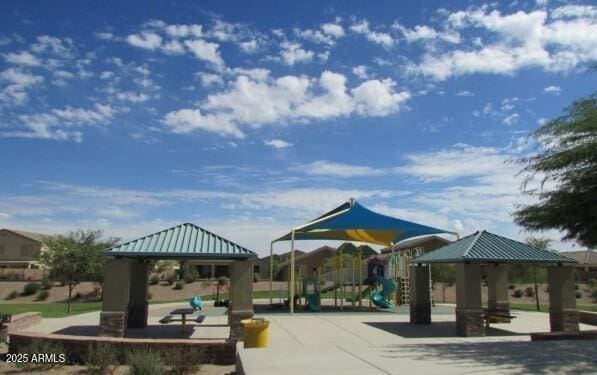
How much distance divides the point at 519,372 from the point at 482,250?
8.30 metres

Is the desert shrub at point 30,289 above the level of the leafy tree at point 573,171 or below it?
below

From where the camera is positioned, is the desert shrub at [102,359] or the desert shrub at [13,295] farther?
the desert shrub at [13,295]

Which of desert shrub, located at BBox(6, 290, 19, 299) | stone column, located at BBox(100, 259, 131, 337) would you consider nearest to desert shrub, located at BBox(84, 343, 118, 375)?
stone column, located at BBox(100, 259, 131, 337)

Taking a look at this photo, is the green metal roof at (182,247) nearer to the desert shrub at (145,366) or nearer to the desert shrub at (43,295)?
the desert shrub at (145,366)

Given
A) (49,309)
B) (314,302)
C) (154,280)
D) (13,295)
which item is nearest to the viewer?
(314,302)

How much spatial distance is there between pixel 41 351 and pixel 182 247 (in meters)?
4.82

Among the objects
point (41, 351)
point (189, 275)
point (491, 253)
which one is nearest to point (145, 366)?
point (41, 351)

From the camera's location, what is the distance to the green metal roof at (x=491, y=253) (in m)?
17.3

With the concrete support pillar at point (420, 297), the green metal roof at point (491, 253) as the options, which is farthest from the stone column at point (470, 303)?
the concrete support pillar at point (420, 297)

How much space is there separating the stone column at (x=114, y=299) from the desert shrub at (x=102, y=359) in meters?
3.06

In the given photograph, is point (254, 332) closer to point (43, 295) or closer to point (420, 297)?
point (420, 297)

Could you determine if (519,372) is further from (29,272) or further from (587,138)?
(29,272)

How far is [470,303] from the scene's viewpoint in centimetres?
1728

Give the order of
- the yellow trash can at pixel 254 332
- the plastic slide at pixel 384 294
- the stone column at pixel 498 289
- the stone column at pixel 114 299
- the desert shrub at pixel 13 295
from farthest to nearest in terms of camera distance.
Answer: the desert shrub at pixel 13 295 < the plastic slide at pixel 384 294 < the stone column at pixel 498 289 < the stone column at pixel 114 299 < the yellow trash can at pixel 254 332
